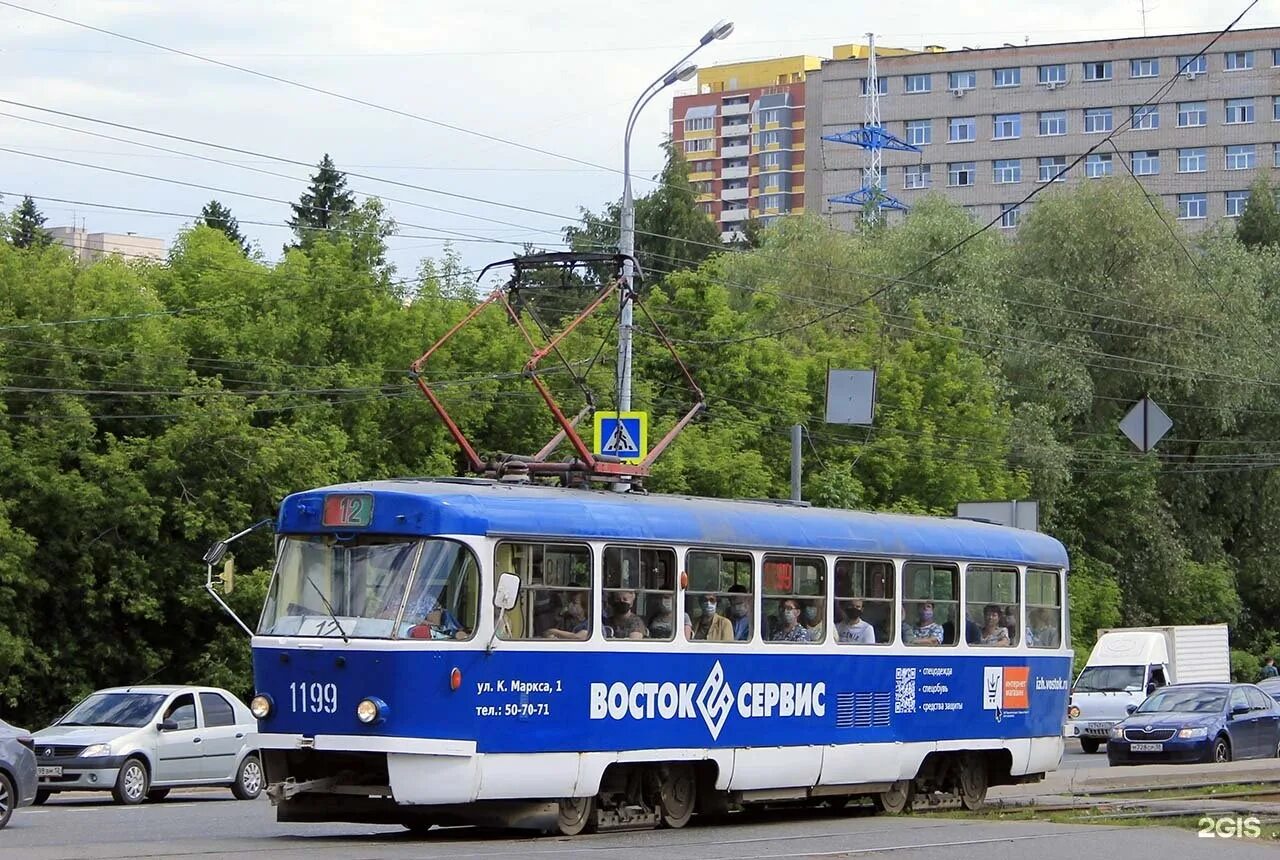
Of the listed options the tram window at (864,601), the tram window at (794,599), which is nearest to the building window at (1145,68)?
the tram window at (864,601)

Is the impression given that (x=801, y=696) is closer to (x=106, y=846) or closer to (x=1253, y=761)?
(x=106, y=846)

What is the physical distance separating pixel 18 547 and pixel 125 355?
524 cm

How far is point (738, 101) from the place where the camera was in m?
165

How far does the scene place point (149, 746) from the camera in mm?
23656

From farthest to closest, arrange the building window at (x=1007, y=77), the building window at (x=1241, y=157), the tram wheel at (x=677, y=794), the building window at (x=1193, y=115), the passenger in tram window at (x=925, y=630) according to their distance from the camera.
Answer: the building window at (x=1007, y=77), the building window at (x=1193, y=115), the building window at (x=1241, y=157), the passenger in tram window at (x=925, y=630), the tram wheel at (x=677, y=794)

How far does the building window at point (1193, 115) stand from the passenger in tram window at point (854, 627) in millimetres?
90413

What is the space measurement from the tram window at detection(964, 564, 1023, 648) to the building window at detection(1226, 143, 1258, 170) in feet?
286

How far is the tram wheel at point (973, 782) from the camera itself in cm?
2031

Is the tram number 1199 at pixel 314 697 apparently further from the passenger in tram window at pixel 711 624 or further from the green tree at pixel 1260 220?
the green tree at pixel 1260 220

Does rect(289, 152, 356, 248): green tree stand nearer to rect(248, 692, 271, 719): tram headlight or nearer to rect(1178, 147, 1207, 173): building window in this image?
rect(1178, 147, 1207, 173): building window

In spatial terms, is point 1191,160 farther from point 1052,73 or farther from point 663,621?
point 663,621

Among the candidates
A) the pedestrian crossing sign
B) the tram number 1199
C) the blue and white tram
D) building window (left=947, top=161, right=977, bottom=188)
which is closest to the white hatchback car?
the pedestrian crossing sign

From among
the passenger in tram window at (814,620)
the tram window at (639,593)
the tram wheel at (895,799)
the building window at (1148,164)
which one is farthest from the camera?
the building window at (1148,164)

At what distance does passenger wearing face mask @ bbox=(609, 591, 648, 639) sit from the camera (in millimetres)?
16047
